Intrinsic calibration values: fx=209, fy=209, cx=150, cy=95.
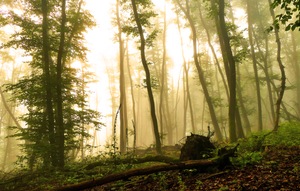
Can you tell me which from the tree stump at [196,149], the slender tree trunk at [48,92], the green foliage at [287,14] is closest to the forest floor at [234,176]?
the tree stump at [196,149]

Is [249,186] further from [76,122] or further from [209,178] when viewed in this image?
[76,122]

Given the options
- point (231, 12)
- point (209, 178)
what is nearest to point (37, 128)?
point (209, 178)

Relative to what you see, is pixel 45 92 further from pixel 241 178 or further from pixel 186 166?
pixel 241 178

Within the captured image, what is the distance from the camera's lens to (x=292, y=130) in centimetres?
888

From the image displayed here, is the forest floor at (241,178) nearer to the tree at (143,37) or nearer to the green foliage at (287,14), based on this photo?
the green foliage at (287,14)

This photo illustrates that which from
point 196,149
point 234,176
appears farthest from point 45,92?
point 234,176

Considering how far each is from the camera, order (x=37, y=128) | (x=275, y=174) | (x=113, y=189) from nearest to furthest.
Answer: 1. (x=275, y=174)
2. (x=113, y=189)
3. (x=37, y=128)

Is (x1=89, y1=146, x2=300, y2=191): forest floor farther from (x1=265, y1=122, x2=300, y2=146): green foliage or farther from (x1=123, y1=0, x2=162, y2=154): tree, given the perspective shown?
(x1=123, y1=0, x2=162, y2=154): tree

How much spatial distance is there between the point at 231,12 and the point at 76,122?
2156 centimetres

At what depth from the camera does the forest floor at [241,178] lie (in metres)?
4.29

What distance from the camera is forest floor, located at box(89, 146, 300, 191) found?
4.29 m

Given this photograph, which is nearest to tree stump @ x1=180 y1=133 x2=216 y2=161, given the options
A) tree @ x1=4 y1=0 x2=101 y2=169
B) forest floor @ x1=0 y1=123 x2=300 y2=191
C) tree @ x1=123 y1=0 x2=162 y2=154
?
forest floor @ x1=0 y1=123 x2=300 y2=191

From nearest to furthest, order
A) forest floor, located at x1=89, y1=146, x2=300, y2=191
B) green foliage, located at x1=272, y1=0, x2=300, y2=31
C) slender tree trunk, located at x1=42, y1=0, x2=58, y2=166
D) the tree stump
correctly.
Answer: green foliage, located at x1=272, y1=0, x2=300, y2=31 < forest floor, located at x1=89, y1=146, x2=300, y2=191 < the tree stump < slender tree trunk, located at x1=42, y1=0, x2=58, y2=166

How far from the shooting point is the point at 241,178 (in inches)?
189
